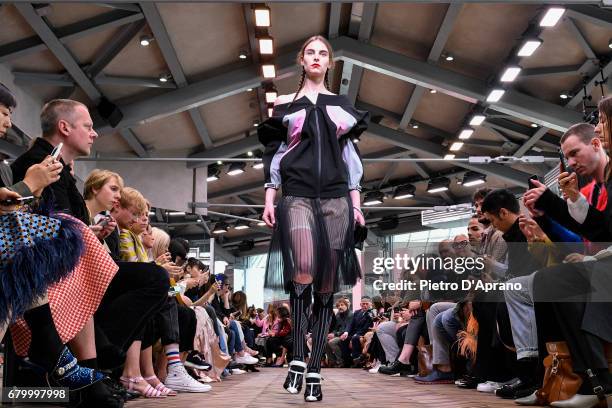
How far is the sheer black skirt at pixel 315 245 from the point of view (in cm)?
246

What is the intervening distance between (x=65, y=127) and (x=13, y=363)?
32.9 inches

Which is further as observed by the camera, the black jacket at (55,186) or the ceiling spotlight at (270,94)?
the ceiling spotlight at (270,94)

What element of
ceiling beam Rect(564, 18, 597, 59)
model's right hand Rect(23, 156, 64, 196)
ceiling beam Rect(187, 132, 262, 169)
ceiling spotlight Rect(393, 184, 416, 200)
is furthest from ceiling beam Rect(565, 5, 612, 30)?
ceiling spotlight Rect(393, 184, 416, 200)

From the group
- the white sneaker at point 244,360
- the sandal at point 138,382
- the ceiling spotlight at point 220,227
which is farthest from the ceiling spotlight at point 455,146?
the ceiling spotlight at point 220,227

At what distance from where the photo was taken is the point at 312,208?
8.23ft

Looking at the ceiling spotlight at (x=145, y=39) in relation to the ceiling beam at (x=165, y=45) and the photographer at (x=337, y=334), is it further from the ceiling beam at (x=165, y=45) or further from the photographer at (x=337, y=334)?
the photographer at (x=337, y=334)

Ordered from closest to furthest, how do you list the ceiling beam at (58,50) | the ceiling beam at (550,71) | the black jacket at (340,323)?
1. the ceiling beam at (58,50)
2. the ceiling beam at (550,71)
3. the black jacket at (340,323)

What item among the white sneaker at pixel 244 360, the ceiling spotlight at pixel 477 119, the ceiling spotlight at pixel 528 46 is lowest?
the white sneaker at pixel 244 360

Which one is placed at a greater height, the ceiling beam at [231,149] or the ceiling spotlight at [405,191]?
the ceiling beam at [231,149]

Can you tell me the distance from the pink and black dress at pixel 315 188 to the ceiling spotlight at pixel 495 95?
5.56 m

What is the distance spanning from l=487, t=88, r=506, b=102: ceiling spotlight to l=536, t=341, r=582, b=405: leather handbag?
5892 mm

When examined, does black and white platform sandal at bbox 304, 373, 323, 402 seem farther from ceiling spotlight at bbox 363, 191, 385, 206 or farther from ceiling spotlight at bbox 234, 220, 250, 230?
ceiling spotlight at bbox 234, 220, 250, 230

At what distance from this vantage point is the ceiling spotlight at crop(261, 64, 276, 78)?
25.7 feet

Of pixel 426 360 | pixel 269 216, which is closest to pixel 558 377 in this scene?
pixel 269 216
